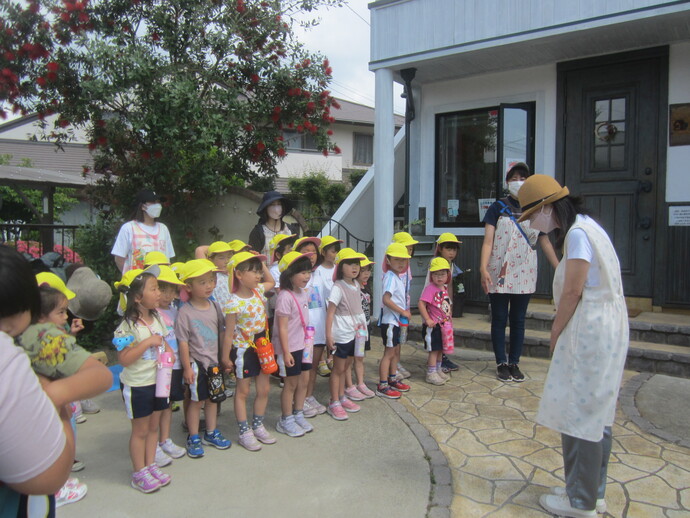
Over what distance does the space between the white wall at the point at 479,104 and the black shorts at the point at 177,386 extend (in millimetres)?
5070

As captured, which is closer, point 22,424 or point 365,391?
point 22,424

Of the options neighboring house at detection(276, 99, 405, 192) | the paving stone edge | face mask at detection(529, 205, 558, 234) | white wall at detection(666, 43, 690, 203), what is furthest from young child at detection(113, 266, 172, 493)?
neighboring house at detection(276, 99, 405, 192)

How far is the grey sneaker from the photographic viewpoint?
12.9 feet

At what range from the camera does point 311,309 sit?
437 cm

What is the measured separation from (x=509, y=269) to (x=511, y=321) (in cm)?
52

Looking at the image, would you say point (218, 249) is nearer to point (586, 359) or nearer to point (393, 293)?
point (393, 293)

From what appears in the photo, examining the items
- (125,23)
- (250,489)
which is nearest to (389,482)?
(250,489)

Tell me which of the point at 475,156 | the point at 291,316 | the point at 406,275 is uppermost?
the point at 475,156

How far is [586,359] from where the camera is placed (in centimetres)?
267

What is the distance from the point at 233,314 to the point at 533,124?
5.23 m

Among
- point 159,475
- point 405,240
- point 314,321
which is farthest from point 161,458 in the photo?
point 405,240

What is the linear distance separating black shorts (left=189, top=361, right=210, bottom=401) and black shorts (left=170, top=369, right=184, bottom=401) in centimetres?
7

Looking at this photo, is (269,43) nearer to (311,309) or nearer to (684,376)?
(311,309)

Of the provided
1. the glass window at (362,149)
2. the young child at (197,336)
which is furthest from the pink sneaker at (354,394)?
the glass window at (362,149)
